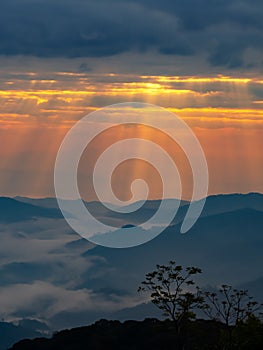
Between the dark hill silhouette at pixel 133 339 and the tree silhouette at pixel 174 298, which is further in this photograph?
the dark hill silhouette at pixel 133 339

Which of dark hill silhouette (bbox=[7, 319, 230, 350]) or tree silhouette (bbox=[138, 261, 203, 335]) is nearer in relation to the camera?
tree silhouette (bbox=[138, 261, 203, 335])

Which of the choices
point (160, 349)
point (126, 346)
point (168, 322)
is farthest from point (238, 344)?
point (126, 346)

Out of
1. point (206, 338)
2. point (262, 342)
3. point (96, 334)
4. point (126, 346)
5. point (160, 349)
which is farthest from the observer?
point (96, 334)

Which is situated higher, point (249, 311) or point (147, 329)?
point (147, 329)

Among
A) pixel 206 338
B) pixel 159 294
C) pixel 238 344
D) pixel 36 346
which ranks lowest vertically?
pixel 238 344

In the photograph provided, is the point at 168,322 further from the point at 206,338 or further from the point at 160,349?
the point at 160,349

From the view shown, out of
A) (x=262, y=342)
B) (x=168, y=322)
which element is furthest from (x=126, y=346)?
Result: (x=262, y=342)

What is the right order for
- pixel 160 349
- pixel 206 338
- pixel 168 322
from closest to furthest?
pixel 168 322 → pixel 206 338 → pixel 160 349

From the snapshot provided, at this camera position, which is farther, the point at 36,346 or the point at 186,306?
the point at 36,346

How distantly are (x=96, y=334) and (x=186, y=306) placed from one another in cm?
9536

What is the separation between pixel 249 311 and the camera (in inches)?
4301

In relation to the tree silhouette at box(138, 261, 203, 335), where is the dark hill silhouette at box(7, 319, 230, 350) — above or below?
above

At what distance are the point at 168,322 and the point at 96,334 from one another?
8769cm

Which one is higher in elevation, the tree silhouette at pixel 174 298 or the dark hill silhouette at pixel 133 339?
the dark hill silhouette at pixel 133 339
